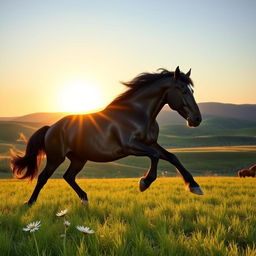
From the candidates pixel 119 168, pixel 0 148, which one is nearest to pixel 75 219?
pixel 119 168

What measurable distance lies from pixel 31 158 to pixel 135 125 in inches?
124

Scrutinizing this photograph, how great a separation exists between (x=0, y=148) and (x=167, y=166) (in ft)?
112

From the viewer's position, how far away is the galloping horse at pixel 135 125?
240 inches

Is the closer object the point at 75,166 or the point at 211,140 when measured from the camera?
the point at 75,166

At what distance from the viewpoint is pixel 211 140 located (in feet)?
466

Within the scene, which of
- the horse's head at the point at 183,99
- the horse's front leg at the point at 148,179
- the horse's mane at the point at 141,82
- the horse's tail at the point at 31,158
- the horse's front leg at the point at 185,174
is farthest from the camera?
Result: the horse's tail at the point at 31,158

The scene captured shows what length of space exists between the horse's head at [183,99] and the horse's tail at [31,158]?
313 cm

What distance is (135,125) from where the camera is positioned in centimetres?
615

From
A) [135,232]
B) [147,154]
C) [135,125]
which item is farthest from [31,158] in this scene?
[135,232]

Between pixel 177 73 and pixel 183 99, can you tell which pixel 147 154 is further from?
pixel 177 73

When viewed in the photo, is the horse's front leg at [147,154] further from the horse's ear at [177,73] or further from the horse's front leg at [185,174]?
the horse's ear at [177,73]

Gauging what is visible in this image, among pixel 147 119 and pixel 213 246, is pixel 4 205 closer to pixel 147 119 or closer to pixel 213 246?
pixel 147 119

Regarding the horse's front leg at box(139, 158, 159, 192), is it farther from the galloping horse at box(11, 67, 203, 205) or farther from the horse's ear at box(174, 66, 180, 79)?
the horse's ear at box(174, 66, 180, 79)

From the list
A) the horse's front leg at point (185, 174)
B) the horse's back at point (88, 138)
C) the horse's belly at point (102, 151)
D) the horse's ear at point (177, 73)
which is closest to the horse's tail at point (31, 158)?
the horse's back at point (88, 138)
